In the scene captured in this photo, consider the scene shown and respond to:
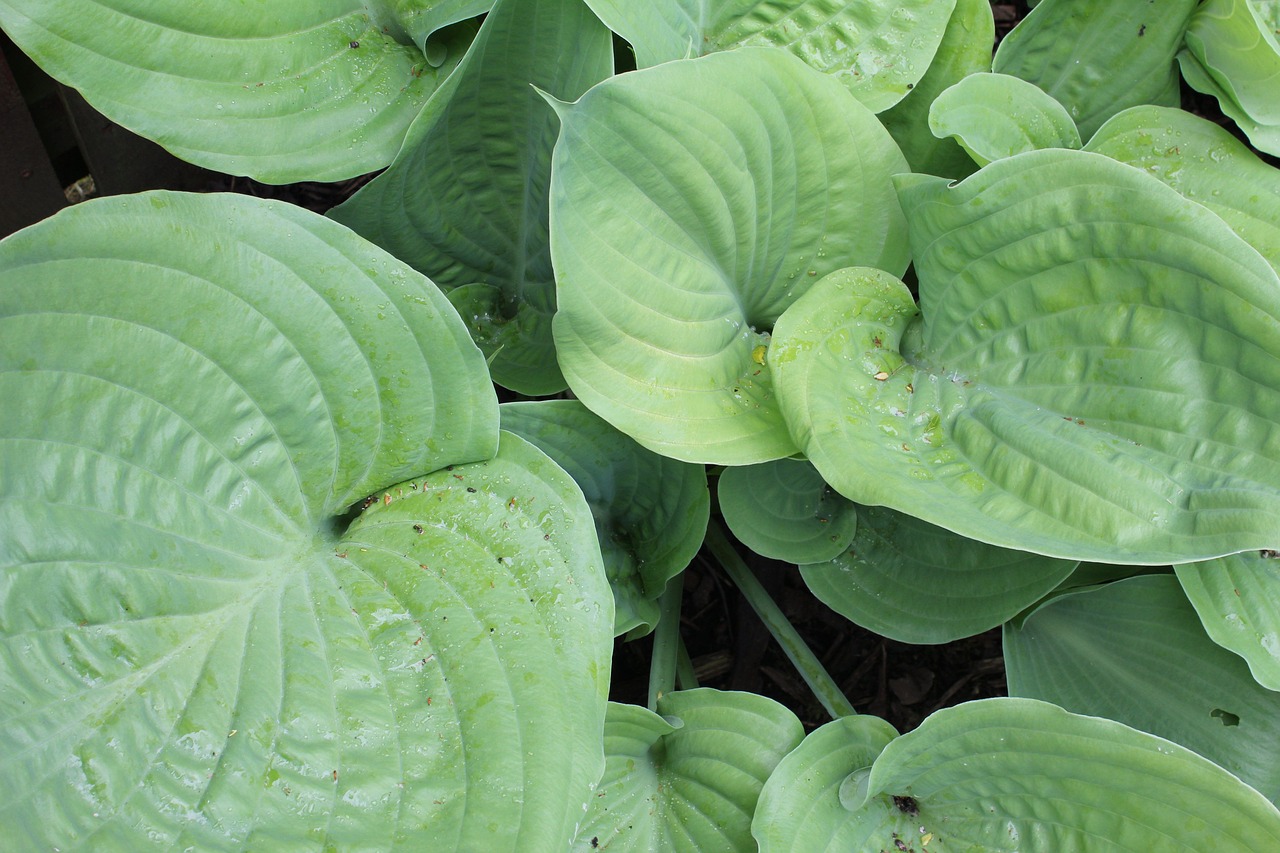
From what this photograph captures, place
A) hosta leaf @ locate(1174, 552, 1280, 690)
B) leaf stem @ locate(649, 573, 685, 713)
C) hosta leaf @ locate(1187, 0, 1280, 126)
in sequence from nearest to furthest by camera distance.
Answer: hosta leaf @ locate(1174, 552, 1280, 690) → hosta leaf @ locate(1187, 0, 1280, 126) → leaf stem @ locate(649, 573, 685, 713)

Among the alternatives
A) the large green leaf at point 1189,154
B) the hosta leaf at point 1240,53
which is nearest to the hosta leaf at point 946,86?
the large green leaf at point 1189,154

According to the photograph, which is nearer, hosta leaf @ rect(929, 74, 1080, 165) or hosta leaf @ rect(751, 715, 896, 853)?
hosta leaf @ rect(751, 715, 896, 853)

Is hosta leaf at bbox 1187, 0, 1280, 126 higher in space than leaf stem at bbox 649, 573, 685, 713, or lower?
higher

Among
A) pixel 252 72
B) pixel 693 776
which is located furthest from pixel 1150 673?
pixel 252 72

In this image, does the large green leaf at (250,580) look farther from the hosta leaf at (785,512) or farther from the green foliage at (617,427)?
the hosta leaf at (785,512)

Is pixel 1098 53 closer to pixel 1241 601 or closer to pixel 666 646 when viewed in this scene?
pixel 1241 601

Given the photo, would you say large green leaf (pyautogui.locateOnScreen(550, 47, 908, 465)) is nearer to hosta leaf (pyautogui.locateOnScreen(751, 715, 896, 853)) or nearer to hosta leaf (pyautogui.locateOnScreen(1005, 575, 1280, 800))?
hosta leaf (pyautogui.locateOnScreen(751, 715, 896, 853))

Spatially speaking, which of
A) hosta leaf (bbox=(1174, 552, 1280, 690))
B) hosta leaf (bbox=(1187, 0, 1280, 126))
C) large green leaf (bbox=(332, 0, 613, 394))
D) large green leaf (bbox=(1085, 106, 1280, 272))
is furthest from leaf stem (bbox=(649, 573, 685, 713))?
hosta leaf (bbox=(1187, 0, 1280, 126))
